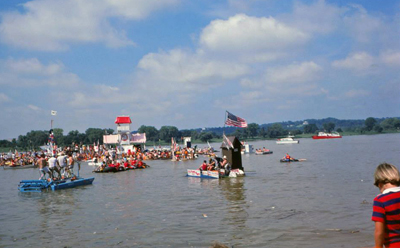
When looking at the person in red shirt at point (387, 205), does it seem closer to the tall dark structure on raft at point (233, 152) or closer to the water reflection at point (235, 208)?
the water reflection at point (235, 208)

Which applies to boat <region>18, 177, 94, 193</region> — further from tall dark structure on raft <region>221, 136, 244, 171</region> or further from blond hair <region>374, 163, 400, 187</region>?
blond hair <region>374, 163, 400, 187</region>

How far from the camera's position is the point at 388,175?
4305mm

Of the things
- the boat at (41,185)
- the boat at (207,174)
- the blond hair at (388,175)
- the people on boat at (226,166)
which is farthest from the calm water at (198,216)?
the blond hair at (388,175)

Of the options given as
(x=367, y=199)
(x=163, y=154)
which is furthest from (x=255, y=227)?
(x=163, y=154)

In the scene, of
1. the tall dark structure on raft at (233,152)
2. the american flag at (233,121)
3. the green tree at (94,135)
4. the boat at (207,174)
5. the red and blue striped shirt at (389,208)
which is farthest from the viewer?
the green tree at (94,135)

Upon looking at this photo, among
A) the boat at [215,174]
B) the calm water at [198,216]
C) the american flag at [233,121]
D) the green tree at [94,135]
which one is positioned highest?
the green tree at [94,135]

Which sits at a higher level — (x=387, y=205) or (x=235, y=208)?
(x=387, y=205)

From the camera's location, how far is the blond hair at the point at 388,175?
4285mm

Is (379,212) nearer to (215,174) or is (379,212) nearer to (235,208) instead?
(235,208)

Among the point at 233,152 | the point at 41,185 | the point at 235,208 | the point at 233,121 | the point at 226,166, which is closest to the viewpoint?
the point at 235,208

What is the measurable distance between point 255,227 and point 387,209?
31.0 feet

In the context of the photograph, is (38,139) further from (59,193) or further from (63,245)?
(63,245)

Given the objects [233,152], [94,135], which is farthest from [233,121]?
[94,135]

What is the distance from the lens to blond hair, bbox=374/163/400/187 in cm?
429
